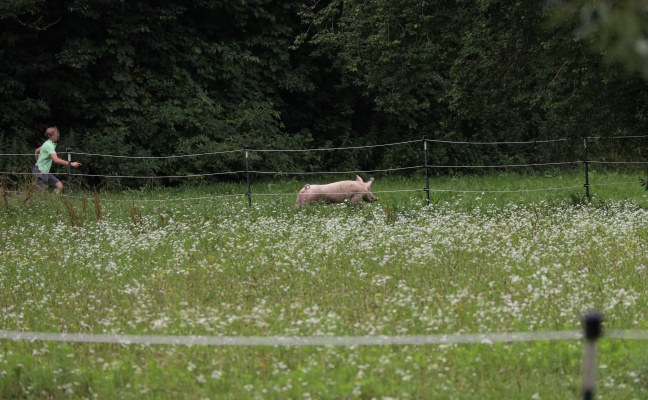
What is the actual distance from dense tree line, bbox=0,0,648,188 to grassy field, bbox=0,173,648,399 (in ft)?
10.4

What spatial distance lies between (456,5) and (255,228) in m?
7.00

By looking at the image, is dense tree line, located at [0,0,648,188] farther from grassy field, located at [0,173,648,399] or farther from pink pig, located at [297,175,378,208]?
pink pig, located at [297,175,378,208]

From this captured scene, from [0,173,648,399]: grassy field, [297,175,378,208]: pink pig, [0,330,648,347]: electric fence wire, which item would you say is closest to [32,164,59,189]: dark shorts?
[0,173,648,399]: grassy field

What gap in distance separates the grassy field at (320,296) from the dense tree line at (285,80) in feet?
10.4

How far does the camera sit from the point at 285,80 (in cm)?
3059

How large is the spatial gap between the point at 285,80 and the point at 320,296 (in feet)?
72.3

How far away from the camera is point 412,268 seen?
10.5 meters

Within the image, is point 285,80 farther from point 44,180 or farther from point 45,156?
point 44,180

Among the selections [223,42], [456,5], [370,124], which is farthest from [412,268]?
[370,124]

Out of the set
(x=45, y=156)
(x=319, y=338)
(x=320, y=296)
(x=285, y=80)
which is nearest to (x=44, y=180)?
(x=45, y=156)

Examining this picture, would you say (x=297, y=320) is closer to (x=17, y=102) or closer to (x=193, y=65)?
(x=17, y=102)

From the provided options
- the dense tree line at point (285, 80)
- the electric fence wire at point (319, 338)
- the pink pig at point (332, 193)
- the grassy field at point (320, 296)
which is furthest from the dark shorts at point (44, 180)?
the electric fence wire at point (319, 338)

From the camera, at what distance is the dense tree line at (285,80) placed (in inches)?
706

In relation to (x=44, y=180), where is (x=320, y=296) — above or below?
below
